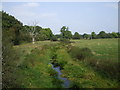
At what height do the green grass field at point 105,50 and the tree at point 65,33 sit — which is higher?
the tree at point 65,33

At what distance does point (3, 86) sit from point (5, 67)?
127cm

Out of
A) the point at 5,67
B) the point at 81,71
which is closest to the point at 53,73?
the point at 81,71

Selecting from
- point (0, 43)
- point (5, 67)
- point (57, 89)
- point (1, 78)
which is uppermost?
point (0, 43)

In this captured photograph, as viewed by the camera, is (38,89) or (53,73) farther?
(53,73)

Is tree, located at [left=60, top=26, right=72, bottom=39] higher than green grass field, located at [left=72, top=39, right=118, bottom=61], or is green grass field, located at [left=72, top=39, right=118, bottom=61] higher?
tree, located at [left=60, top=26, right=72, bottom=39]

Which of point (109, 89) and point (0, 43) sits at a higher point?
point (0, 43)

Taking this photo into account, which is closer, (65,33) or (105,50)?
(105,50)

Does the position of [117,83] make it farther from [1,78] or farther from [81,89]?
[1,78]

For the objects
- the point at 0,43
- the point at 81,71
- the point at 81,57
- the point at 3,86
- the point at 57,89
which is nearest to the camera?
the point at 3,86

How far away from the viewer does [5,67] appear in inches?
330

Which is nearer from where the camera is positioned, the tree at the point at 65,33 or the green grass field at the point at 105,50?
the green grass field at the point at 105,50

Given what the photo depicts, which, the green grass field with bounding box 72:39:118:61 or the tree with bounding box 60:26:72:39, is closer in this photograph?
the green grass field with bounding box 72:39:118:61

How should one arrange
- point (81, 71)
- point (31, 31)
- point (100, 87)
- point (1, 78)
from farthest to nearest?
point (31, 31) → point (81, 71) → point (100, 87) → point (1, 78)

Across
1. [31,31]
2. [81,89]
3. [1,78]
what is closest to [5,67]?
[1,78]
